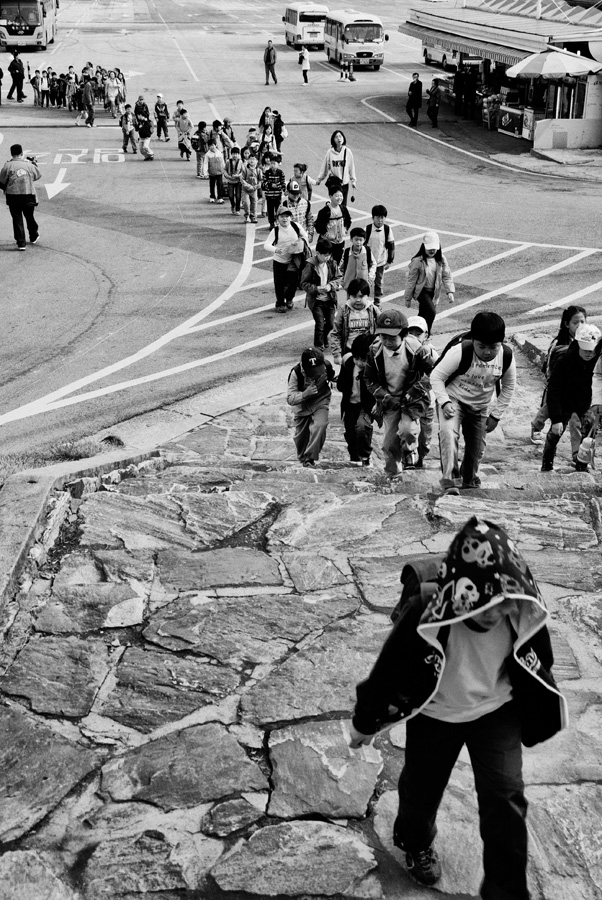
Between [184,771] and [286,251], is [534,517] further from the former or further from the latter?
[286,251]

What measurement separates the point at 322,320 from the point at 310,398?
191 inches

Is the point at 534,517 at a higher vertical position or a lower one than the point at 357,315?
lower

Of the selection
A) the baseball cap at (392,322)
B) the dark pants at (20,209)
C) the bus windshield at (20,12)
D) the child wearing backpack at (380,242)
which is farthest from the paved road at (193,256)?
the bus windshield at (20,12)

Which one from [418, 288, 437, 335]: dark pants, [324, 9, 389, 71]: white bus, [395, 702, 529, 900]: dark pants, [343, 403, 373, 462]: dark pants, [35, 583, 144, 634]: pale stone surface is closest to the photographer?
[395, 702, 529, 900]: dark pants

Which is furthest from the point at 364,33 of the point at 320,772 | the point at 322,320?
the point at 320,772

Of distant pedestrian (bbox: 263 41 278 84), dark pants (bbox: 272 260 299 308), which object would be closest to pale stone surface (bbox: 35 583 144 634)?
dark pants (bbox: 272 260 299 308)

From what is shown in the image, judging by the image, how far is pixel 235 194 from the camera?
22.8 metres

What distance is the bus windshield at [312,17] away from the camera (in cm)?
5266

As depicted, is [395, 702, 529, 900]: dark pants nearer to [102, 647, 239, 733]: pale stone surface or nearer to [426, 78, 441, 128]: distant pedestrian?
[102, 647, 239, 733]: pale stone surface

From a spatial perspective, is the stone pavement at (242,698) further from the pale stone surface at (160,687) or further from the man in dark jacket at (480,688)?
the man in dark jacket at (480,688)

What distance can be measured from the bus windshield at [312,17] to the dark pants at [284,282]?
41.3 metres

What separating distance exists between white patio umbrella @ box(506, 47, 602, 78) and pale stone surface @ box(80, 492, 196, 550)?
80.4ft

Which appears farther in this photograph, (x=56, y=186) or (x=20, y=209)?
(x=56, y=186)

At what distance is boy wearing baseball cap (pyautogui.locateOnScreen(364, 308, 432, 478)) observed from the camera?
845cm
